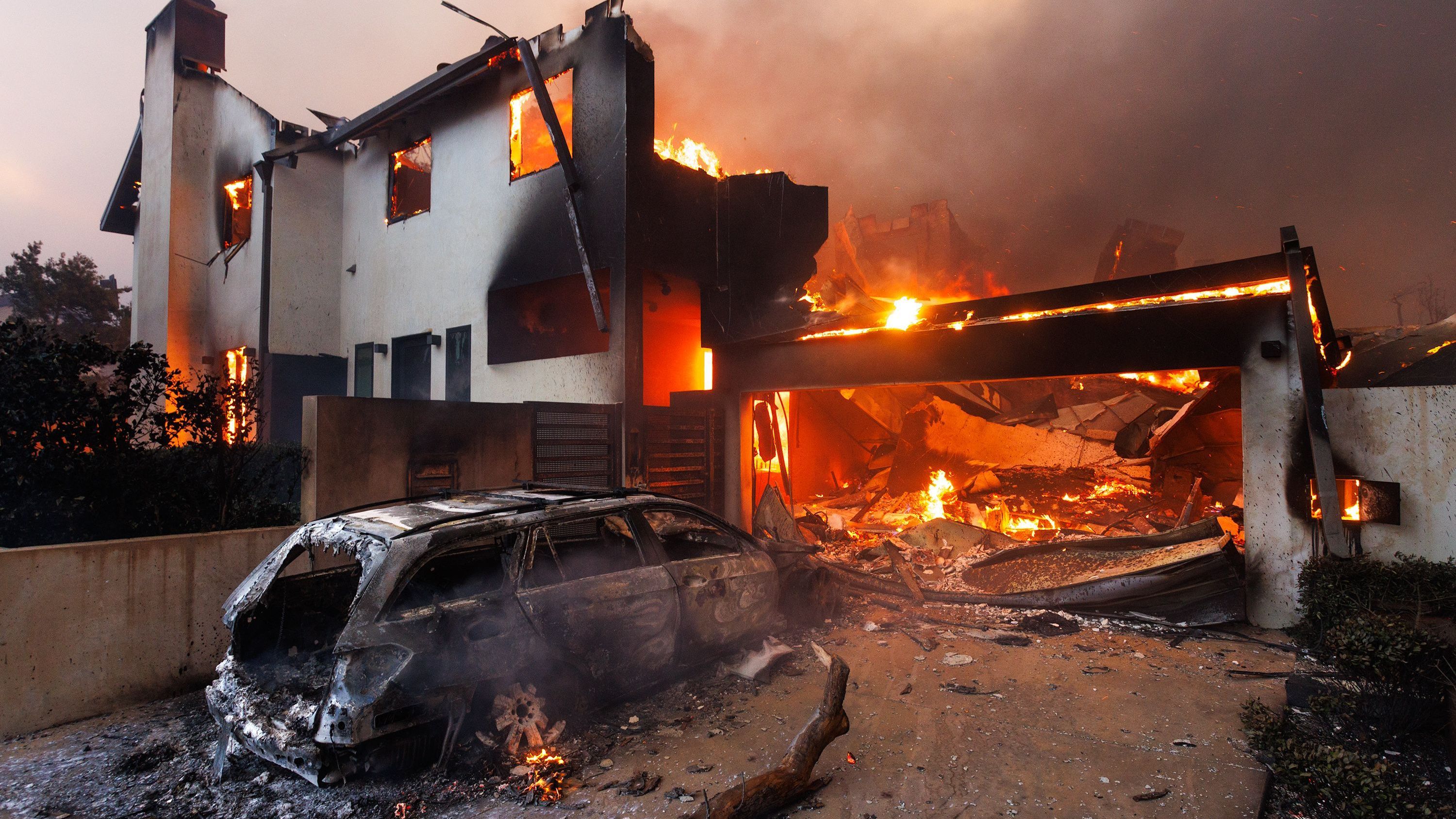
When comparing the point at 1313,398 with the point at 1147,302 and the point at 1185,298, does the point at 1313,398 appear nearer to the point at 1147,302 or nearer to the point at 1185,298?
the point at 1185,298

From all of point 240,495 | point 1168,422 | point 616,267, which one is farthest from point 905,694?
point 1168,422

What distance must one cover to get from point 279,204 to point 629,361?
10093 mm

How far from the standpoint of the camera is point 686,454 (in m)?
10.7

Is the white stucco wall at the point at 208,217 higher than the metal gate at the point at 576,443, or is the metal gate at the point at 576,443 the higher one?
the white stucco wall at the point at 208,217

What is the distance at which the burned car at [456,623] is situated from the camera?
338 cm

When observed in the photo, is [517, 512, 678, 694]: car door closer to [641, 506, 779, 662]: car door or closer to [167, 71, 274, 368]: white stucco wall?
[641, 506, 779, 662]: car door

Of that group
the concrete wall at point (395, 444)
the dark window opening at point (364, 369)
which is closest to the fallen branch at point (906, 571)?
the concrete wall at point (395, 444)

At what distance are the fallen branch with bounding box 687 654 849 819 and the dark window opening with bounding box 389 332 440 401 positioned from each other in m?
11.7

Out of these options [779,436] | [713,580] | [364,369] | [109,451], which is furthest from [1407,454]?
[364,369]

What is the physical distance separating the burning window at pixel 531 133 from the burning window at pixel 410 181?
279cm

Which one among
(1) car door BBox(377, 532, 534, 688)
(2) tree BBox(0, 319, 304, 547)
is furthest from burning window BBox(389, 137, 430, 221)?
(1) car door BBox(377, 532, 534, 688)

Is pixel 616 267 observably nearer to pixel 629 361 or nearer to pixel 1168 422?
pixel 629 361

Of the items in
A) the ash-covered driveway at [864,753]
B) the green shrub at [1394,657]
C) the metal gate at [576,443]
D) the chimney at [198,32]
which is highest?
the chimney at [198,32]

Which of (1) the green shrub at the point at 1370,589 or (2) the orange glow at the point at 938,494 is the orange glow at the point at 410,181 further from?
(1) the green shrub at the point at 1370,589
